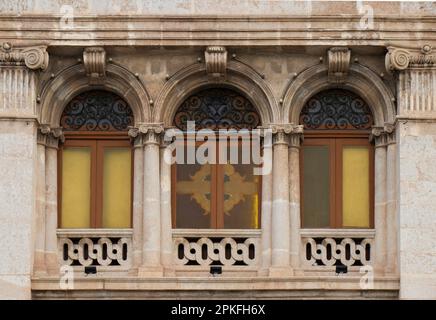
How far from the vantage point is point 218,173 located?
41844mm

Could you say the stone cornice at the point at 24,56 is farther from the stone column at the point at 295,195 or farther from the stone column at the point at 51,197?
the stone column at the point at 295,195

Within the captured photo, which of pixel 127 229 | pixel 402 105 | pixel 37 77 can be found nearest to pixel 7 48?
pixel 37 77

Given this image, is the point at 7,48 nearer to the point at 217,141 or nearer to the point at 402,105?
the point at 217,141

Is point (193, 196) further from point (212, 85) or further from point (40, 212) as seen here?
point (40, 212)

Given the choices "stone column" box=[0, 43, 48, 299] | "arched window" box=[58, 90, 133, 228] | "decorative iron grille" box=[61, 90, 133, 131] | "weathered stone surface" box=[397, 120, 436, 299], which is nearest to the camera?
"weathered stone surface" box=[397, 120, 436, 299]

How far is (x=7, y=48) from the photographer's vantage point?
135ft

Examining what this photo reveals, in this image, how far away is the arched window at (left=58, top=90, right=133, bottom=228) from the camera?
1642 inches

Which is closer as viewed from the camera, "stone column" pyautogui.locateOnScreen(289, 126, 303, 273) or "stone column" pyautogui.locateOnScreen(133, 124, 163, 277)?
"stone column" pyautogui.locateOnScreen(133, 124, 163, 277)

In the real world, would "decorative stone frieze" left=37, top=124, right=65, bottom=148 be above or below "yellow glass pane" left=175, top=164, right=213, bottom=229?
above

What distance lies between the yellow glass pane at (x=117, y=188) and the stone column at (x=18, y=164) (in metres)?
1.35

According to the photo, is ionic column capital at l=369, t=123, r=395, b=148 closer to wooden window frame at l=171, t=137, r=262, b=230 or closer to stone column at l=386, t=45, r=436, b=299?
stone column at l=386, t=45, r=436, b=299

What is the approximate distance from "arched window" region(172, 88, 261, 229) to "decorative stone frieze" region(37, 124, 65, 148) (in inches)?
76.3

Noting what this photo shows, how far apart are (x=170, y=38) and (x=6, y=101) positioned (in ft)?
9.53

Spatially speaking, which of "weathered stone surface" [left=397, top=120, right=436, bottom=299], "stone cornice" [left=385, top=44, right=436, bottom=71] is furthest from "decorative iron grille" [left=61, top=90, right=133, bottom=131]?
"weathered stone surface" [left=397, top=120, right=436, bottom=299]
